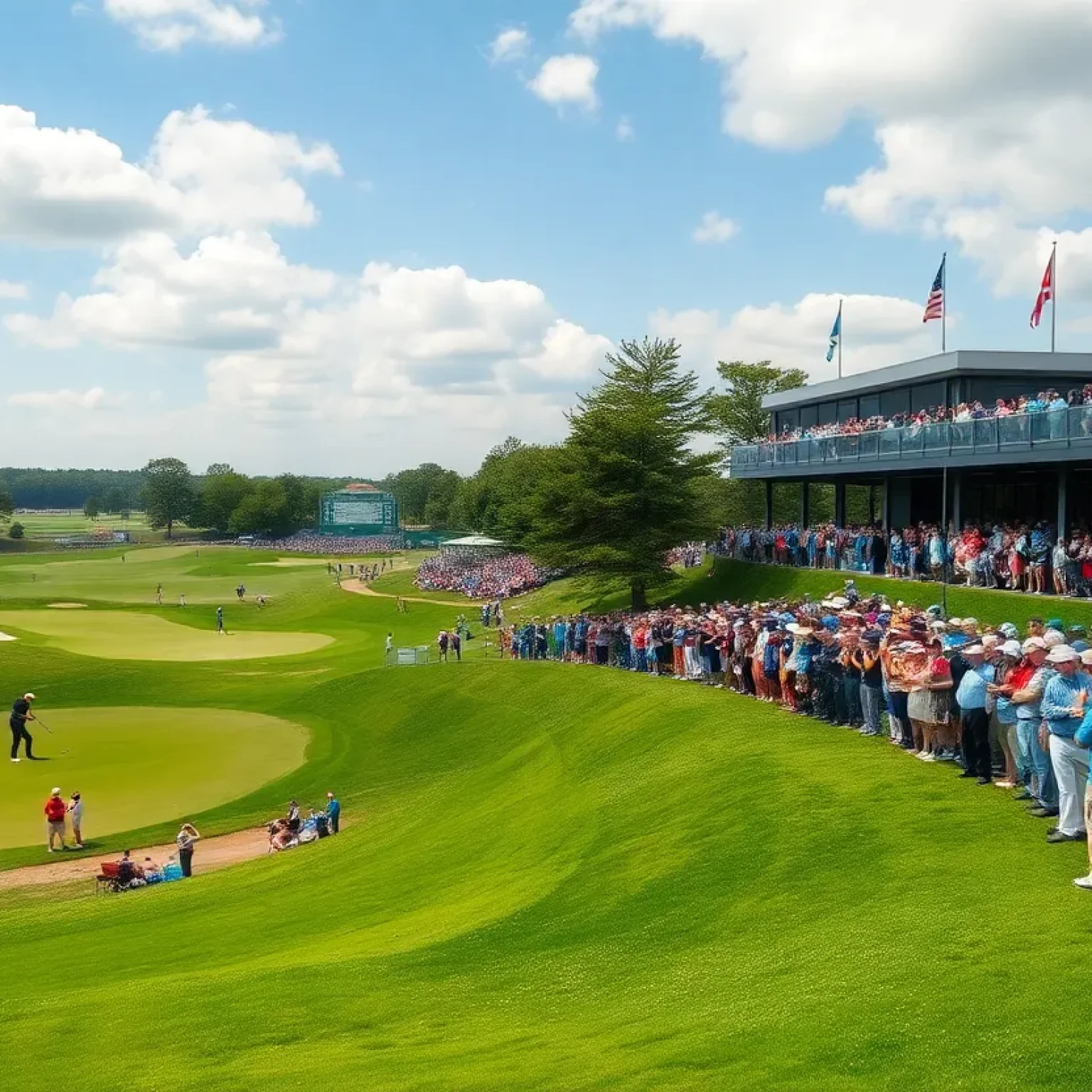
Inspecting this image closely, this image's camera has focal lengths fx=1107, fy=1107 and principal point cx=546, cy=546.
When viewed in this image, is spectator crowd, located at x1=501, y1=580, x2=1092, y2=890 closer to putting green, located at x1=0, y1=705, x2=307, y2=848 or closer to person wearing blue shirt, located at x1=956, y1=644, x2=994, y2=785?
person wearing blue shirt, located at x1=956, y1=644, x2=994, y2=785

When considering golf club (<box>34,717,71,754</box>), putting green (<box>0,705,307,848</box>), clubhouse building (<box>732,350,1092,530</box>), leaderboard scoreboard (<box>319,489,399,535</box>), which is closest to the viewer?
putting green (<box>0,705,307,848</box>)

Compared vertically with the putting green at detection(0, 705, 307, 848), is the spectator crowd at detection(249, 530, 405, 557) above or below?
above

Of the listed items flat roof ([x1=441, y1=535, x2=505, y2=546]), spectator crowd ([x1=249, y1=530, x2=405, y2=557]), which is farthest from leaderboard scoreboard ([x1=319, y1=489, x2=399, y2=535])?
flat roof ([x1=441, y1=535, x2=505, y2=546])

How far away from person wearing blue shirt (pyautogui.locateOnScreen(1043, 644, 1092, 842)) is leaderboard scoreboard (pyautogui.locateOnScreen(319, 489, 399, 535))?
15354cm

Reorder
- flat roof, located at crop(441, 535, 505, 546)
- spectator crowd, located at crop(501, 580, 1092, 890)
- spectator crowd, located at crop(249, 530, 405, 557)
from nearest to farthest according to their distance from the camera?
1. spectator crowd, located at crop(501, 580, 1092, 890)
2. flat roof, located at crop(441, 535, 505, 546)
3. spectator crowd, located at crop(249, 530, 405, 557)

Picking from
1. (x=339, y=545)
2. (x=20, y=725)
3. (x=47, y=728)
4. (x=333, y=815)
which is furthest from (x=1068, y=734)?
(x=339, y=545)

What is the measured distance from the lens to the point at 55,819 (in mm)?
21906

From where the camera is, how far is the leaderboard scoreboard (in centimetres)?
16325

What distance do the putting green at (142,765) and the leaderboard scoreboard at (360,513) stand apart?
127 meters

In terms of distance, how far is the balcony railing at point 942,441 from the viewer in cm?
2856

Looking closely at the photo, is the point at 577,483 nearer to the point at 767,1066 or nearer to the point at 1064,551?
the point at 1064,551

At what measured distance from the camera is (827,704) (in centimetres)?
2048

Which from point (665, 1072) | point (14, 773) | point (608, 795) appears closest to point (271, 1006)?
point (665, 1072)

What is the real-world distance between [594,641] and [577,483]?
39.3 feet
